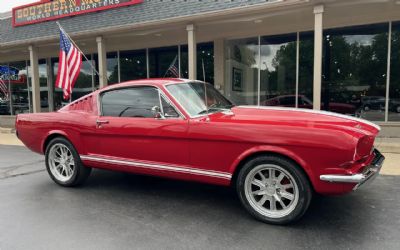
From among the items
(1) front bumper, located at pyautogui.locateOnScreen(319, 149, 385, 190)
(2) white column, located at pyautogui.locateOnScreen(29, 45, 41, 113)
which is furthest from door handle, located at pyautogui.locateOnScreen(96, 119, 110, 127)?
(2) white column, located at pyautogui.locateOnScreen(29, 45, 41, 113)

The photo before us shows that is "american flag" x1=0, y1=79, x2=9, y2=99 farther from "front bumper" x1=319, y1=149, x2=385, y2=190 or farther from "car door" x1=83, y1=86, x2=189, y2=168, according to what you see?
"front bumper" x1=319, y1=149, x2=385, y2=190

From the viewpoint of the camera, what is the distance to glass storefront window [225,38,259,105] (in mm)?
11609

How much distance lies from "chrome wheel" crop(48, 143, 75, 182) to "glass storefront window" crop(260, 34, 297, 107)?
7842mm

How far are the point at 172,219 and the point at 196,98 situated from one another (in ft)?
5.46

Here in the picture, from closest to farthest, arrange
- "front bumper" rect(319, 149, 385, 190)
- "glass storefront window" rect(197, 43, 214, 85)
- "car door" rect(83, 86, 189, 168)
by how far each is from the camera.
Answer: "front bumper" rect(319, 149, 385, 190), "car door" rect(83, 86, 189, 168), "glass storefront window" rect(197, 43, 214, 85)

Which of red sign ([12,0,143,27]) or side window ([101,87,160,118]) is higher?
red sign ([12,0,143,27])

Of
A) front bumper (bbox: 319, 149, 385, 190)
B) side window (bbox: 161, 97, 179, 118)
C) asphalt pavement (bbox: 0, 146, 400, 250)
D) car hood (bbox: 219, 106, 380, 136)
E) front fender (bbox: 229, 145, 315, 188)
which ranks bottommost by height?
asphalt pavement (bbox: 0, 146, 400, 250)

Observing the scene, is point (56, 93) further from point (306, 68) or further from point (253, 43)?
point (306, 68)

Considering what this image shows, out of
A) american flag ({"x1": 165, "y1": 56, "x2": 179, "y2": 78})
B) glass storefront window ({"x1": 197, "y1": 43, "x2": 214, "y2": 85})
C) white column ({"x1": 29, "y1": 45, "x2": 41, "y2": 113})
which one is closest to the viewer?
glass storefront window ({"x1": 197, "y1": 43, "x2": 214, "y2": 85})

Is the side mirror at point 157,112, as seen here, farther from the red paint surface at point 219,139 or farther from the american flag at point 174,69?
the american flag at point 174,69

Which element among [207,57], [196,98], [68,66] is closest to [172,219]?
[196,98]

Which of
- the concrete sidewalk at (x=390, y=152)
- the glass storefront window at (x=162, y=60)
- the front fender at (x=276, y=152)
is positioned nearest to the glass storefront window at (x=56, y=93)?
the glass storefront window at (x=162, y=60)

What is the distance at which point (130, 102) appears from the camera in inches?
184

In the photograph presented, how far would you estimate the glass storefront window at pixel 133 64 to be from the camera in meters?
14.0
